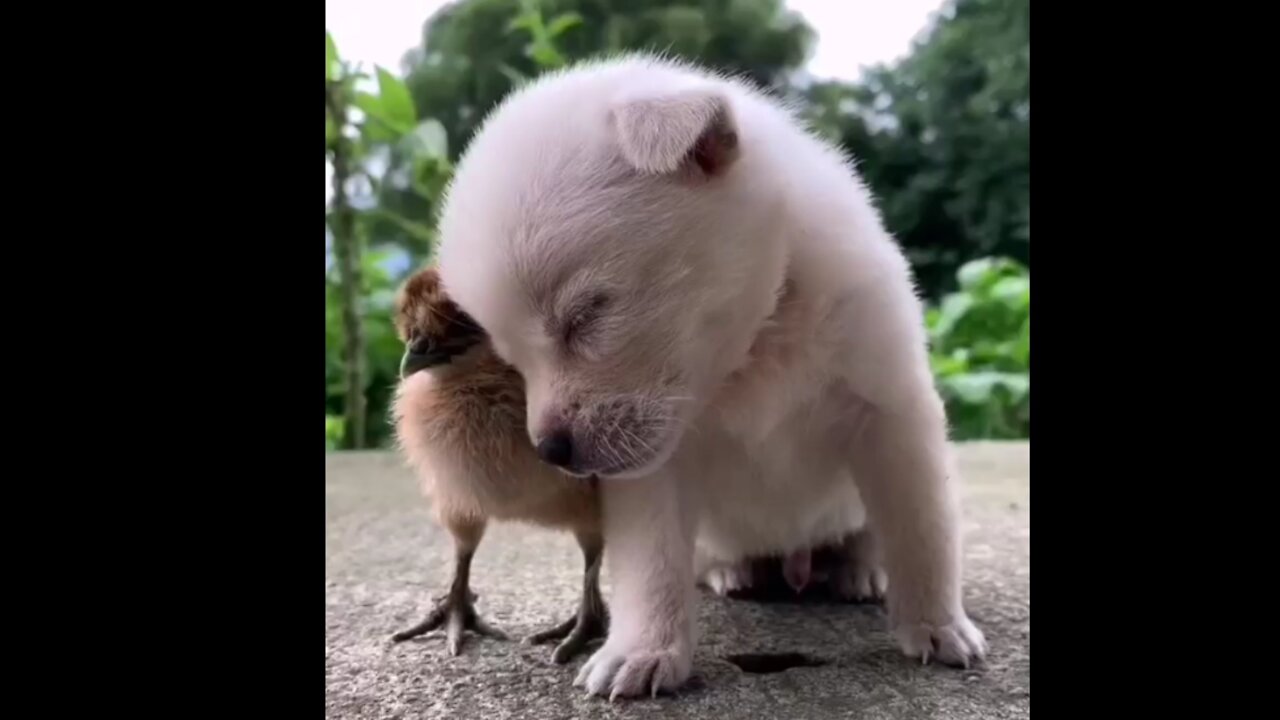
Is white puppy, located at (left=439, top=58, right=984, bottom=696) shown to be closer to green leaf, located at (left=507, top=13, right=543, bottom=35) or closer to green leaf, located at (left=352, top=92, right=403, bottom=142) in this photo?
green leaf, located at (left=352, top=92, right=403, bottom=142)

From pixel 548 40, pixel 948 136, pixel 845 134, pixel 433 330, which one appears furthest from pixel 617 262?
pixel 948 136

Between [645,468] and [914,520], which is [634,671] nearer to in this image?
[645,468]

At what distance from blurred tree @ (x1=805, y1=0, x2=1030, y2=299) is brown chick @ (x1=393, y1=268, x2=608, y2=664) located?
2.26 metres

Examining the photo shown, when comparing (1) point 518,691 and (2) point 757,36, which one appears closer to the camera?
(1) point 518,691

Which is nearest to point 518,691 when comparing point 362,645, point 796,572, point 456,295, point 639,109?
point 362,645

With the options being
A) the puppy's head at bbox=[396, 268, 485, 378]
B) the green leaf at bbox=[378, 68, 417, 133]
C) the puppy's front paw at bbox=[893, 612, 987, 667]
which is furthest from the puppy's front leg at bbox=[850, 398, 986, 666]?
the green leaf at bbox=[378, 68, 417, 133]

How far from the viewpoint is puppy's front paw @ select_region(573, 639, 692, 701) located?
1.30 meters

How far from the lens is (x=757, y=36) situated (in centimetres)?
320

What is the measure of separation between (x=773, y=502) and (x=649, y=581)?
0.25 metres

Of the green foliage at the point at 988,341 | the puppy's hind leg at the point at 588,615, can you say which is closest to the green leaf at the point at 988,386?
the green foliage at the point at 988,341

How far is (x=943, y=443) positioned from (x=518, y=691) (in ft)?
2.23

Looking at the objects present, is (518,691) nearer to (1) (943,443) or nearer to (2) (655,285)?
(2) (655,285)

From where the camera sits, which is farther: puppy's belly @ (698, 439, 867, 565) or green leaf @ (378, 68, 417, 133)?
green leaf @ (378, 68, 417, 133)

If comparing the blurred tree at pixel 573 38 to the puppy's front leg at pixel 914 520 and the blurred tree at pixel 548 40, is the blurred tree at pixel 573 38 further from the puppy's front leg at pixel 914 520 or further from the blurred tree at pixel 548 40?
the puppy's front leg at pixel 914 520
